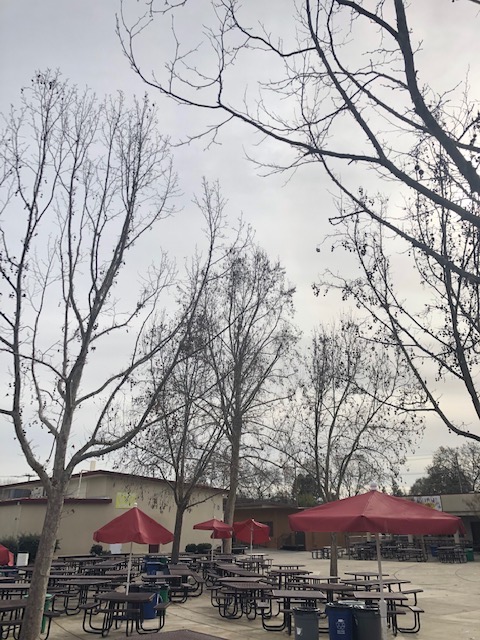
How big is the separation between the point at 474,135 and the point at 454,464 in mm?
61230

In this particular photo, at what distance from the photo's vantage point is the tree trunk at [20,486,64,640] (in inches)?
306

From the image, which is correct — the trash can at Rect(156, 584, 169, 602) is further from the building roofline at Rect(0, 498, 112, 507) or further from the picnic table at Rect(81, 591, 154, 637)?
the building roofline at Rect(0, 498, 112, 507)

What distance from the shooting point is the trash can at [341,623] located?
895 centimetres

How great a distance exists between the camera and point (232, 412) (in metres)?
21.5

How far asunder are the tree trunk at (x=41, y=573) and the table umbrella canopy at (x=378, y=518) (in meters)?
3.80

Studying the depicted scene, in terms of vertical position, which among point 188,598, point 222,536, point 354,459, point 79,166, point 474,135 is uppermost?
point 79,166

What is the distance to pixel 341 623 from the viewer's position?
902 cm

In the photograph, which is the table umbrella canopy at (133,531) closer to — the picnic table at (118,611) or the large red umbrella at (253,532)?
the picnic table at (118,611)

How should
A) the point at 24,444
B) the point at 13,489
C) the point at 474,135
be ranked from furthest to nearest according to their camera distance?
the point at 13,489 → the point at 24,444 → the point at 474,135

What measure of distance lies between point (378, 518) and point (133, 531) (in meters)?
5.23

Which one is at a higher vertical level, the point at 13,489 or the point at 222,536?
the point at 13,489

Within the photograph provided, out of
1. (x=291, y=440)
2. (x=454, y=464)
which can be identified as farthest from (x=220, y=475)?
(x=454, y=464)

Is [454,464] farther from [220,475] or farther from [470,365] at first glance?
[470,365]

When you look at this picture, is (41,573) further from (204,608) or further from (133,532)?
(204,608)
